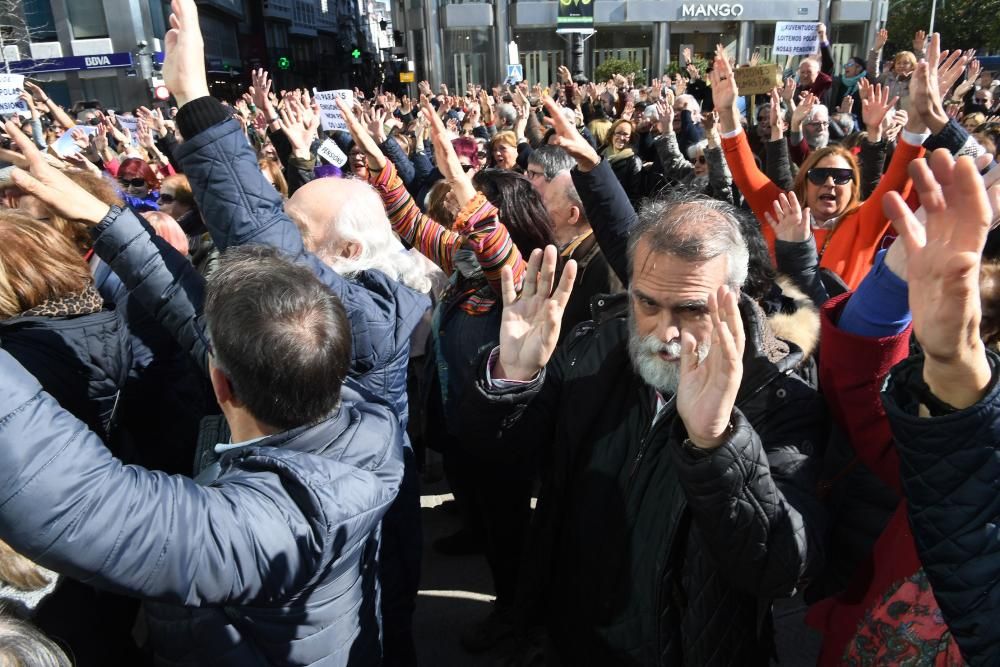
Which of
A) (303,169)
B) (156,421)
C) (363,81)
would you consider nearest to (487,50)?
(363,81)

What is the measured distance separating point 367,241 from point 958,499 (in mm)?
1787

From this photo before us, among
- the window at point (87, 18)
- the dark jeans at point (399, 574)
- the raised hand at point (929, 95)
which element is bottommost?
the dark jeans at point (399, 574)

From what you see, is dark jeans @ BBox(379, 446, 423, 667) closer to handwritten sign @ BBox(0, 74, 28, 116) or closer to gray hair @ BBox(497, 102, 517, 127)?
gray hair @ BBox(497, 102, 517, 127)

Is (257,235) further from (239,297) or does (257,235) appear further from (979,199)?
(979,199)

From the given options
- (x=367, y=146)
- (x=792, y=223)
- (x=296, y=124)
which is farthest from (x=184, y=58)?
(x=296, y=124)

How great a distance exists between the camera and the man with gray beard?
1268mm

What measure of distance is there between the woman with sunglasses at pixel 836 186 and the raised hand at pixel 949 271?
2.15 metres

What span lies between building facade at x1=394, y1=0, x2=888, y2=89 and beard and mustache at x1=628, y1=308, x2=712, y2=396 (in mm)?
31089

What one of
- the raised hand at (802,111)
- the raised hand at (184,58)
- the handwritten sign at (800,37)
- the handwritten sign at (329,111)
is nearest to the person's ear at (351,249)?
the raised hand at (184,58)

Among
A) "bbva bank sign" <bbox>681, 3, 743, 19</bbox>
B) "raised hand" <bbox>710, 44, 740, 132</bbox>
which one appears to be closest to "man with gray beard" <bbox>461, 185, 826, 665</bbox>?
"raised hand" <bbox>710, 44, 740, 132</bbox>

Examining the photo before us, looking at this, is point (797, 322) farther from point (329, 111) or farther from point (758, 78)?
point (329, 111)

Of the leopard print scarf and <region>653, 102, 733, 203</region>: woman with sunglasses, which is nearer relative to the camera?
the leopard print scarf

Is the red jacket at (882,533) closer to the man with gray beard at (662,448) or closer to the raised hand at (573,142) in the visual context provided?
the man with gray beard at (662,448)

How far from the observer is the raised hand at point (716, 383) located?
48.1 inches
